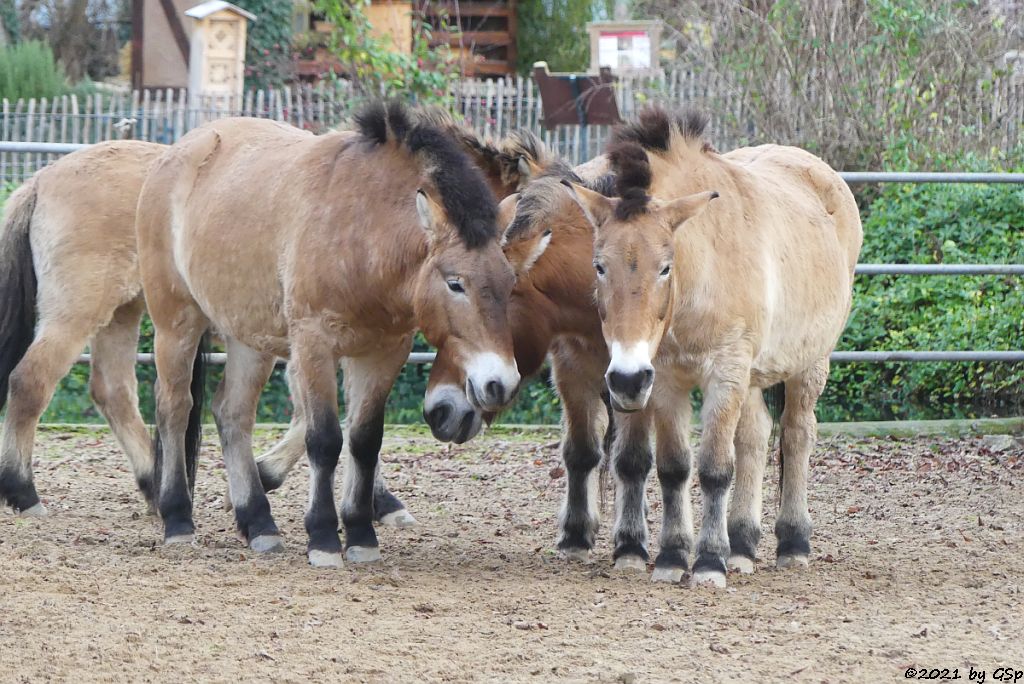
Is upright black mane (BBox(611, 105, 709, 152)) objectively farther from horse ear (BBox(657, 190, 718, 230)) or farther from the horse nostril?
the horse nostril

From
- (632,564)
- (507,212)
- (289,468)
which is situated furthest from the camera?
(289,468)

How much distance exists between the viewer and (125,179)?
6.66m

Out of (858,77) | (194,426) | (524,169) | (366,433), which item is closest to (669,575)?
(366,433)

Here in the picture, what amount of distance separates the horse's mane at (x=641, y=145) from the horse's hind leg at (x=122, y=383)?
9.44 ft

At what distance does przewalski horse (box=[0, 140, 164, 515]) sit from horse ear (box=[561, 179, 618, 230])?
2.77 meters

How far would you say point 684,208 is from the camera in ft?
15.3

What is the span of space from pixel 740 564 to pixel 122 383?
10.9 ft

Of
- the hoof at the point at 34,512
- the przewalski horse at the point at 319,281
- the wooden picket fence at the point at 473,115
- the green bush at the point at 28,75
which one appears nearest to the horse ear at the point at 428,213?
the przewalski horse at the point at 319,281

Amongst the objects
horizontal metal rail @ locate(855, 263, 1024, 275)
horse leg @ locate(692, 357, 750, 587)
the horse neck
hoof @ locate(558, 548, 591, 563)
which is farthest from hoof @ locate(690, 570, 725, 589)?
horizontal metal rail @ locate(855, 263, 1024, 275)

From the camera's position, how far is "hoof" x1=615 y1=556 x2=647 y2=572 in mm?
5348

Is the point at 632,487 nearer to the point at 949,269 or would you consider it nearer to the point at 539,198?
the point at 539,198

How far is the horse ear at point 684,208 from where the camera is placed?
15.3ft

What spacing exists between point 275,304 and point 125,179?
1552 mm

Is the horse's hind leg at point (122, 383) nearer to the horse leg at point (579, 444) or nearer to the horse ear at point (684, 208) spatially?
the horse leg at point (579, 444)
